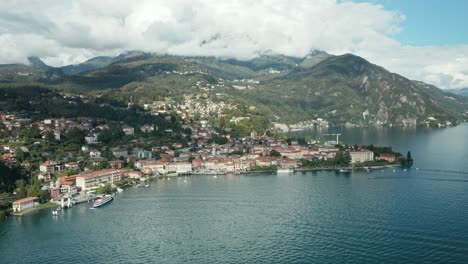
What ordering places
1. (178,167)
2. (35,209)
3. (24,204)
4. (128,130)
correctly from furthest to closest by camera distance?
(128,130)
(178,167)
(35,209)
(24,204)

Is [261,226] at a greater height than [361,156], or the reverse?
[361,156]

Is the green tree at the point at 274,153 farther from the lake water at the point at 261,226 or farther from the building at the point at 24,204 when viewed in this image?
the building at the point at 24,204

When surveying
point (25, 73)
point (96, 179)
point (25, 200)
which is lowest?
point (25, 200)

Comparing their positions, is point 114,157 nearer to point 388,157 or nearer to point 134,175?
point 134,175

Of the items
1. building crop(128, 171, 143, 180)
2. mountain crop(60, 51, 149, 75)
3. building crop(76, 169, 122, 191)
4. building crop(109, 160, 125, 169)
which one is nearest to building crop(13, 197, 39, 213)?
building crop(76, 169, 122, 191)

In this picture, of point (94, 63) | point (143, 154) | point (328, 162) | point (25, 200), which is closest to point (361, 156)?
point (328, 162)

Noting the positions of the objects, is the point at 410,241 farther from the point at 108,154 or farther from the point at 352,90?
the point at 352,90
